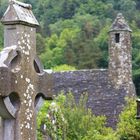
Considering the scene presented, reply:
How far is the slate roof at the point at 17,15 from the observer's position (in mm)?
9242

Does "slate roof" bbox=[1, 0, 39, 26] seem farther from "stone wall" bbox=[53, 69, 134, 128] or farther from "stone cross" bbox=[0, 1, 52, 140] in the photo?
"stone wall" bbox=[53, 69, 134, 128]

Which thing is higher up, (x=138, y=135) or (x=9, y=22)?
(x=9, y=22)

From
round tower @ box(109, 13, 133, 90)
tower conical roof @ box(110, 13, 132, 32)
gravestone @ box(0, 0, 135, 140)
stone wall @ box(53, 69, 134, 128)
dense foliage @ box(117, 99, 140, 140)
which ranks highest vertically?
gravestone @ box(0, 0, 135, 140)

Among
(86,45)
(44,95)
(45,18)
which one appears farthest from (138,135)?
(45,18)

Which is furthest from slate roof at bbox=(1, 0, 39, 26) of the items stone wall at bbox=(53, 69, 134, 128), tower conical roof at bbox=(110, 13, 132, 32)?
tower conical roof at bbox=(110, 13, 132, 32)

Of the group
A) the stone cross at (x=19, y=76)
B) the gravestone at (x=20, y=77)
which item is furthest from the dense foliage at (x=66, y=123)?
the stone cross at (x=19, y=76)

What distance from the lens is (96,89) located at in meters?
43.9

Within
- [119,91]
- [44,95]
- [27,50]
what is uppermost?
[27,50]

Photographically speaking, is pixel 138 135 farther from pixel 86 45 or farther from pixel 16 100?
pixel 86 45

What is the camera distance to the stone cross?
355 inches

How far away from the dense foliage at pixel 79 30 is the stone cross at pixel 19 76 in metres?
56.5

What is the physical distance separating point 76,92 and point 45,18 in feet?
224

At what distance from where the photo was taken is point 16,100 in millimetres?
9320

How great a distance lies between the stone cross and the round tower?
35.0 metres
